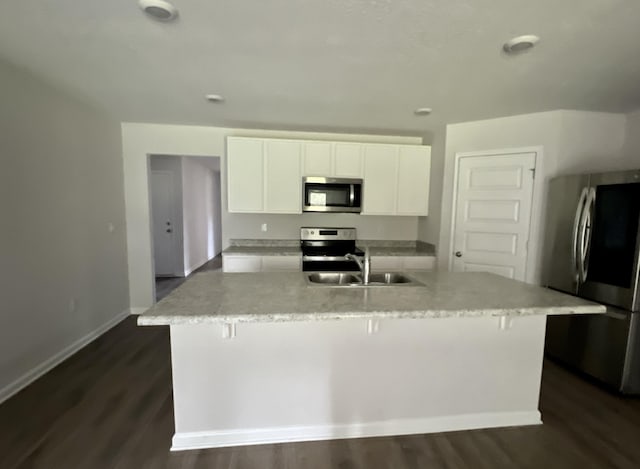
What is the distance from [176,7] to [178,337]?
1.76m

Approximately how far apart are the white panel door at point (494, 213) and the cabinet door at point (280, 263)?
192 centimetres

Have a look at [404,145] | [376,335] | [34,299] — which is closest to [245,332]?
[376,335]

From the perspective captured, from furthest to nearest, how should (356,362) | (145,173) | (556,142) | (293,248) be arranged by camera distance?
(293,248)
(145,173)
(556,142)
(356,362)

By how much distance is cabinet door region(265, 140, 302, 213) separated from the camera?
3.60 meters

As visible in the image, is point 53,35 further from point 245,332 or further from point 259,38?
point 245,332

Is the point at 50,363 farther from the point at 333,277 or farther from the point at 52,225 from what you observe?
the point at 333,277

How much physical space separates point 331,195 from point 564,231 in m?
2.37

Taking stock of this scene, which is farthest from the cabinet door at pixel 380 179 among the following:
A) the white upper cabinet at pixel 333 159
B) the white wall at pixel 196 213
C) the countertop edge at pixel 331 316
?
the white wall at pixel 196 213

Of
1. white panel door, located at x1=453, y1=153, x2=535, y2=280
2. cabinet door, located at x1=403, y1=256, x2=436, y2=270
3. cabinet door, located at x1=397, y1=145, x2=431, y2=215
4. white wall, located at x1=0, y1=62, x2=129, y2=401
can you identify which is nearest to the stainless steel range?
cabinet door, located at x1=403, y1=256, x2=436, y2=270

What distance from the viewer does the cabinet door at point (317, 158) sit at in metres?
3.65

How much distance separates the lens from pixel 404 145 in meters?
3.84

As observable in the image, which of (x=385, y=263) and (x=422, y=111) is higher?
(x=422, y=111)

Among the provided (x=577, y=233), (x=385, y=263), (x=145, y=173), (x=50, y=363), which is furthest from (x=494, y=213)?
(x=50, y=363)

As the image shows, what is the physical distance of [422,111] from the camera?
3.02 metres
